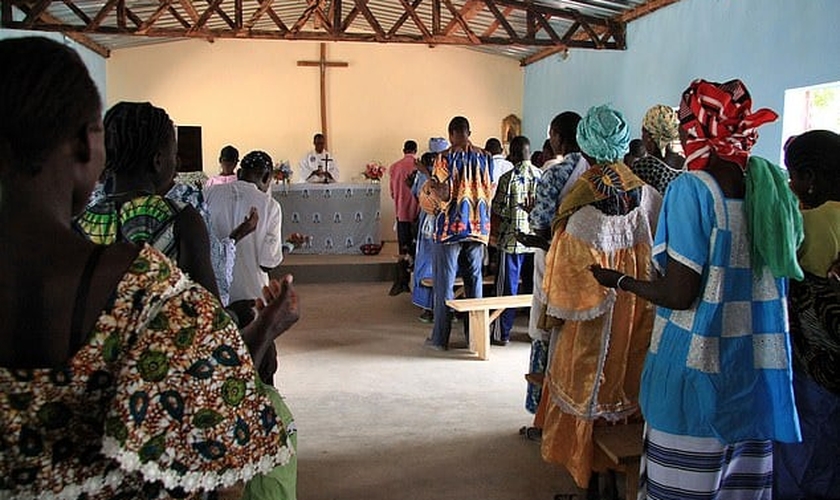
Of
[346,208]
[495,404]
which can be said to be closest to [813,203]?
[495,404]

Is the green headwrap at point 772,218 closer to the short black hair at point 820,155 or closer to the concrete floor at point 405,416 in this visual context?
the short black hair at point 820,155

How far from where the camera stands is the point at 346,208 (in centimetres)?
910

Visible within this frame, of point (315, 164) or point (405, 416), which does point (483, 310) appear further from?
point (315, 164)

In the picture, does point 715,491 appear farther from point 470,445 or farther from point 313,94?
point 313,94

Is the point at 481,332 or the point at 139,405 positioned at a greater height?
the point at 139,405

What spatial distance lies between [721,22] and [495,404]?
3.96m

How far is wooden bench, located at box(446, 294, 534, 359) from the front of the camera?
491 cm

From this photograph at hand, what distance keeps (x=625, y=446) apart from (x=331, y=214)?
6891 mm

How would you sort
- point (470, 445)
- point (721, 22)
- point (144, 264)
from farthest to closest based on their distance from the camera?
point (721, 22) → point (470, 445) → point (144, 264)

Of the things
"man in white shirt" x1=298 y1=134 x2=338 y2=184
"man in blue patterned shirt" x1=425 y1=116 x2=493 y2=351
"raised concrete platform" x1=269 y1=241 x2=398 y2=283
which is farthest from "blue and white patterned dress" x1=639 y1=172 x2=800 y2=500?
"man in white shirt" x1=298 y1=134 x2=338 y2=184

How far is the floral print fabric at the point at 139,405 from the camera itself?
36.8 inches

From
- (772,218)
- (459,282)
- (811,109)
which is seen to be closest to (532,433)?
(772,218)

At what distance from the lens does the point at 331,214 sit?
909cm

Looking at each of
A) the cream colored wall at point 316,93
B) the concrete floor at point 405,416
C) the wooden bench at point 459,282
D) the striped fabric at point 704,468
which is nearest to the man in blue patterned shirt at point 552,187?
the concrete floor at point 405,416
